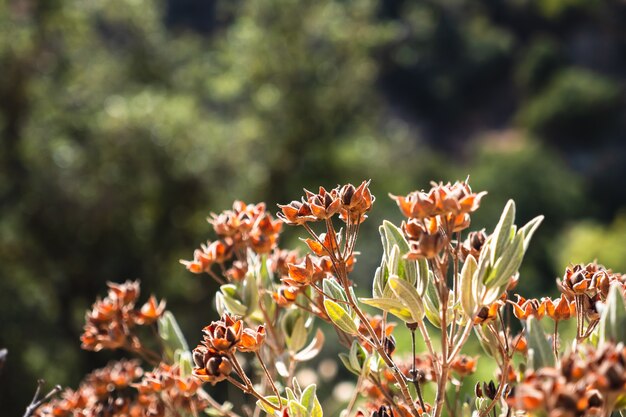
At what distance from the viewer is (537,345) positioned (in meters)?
0.33

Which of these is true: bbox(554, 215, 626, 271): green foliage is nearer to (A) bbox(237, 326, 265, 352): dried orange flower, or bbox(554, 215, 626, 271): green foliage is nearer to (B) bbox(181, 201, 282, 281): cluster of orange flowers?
(B) bbox(181, 201, 282, 281): cluster of orange flowers

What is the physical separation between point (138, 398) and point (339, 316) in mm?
238

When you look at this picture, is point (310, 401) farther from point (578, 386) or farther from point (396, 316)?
point (578, 386)

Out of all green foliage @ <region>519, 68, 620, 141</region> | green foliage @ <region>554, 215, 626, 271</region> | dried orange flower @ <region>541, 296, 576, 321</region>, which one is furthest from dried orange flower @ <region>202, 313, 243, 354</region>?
green foliage @ <region>519, 68, 620, 141</region>

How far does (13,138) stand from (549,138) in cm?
1260

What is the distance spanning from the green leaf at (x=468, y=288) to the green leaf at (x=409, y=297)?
0.10 ft

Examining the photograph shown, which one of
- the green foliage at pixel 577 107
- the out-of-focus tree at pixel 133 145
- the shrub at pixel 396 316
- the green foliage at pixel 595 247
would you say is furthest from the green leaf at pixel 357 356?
the green foliage at pixel 577 107

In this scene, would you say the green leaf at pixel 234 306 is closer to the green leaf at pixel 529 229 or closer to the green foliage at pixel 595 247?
the green leaf at pixel 529 229

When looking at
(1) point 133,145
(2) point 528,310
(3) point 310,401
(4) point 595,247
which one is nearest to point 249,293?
(3) point 310,401

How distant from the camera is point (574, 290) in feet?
1.27

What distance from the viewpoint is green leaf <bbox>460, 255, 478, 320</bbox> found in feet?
1.17

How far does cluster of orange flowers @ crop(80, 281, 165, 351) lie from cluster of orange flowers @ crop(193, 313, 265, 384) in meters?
0.17

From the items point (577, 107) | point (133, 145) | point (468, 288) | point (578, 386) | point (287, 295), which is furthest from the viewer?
point (577, 107)

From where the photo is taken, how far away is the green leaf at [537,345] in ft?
1.06
